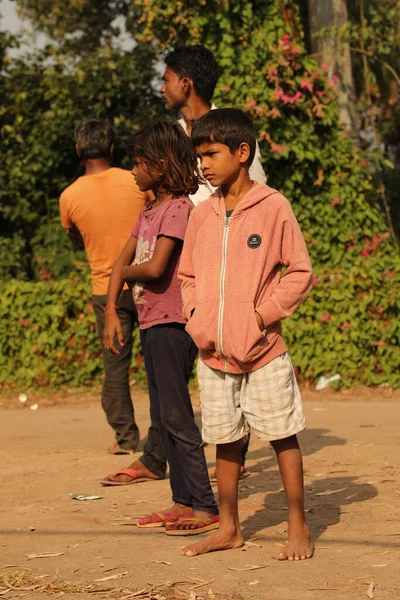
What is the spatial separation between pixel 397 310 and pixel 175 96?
16.5 feet

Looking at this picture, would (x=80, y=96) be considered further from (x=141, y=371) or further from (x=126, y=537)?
(x=126, y=537)

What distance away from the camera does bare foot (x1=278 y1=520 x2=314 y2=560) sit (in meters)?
4.08

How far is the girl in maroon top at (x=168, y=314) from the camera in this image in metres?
4.75

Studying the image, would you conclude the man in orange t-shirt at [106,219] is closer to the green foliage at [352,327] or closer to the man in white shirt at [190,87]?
the man in white shirt at [190,87]

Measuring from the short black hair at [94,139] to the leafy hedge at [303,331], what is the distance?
156 inches

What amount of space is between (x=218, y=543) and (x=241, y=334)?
33.9 inches

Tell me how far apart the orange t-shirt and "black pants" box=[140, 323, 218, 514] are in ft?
6.36

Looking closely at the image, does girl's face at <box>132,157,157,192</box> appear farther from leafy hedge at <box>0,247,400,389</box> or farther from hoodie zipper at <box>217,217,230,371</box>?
leafy hedge at <box>0,247,400,389</box>

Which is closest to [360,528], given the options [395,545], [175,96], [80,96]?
[395,545]

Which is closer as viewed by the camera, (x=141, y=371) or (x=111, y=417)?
(x=111, y=417)

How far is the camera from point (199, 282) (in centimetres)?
427

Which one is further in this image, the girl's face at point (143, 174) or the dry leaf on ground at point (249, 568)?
the girl's face at point (143, 174)

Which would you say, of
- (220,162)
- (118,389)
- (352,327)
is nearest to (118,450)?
(118,389)

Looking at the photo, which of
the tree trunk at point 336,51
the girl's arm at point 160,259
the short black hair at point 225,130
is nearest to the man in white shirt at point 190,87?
the girl's arm at point 160,259
